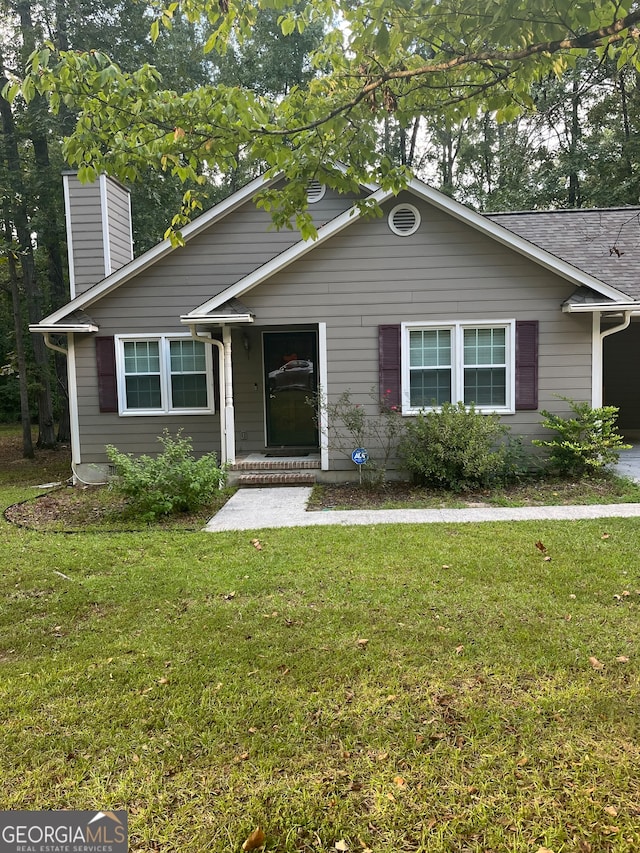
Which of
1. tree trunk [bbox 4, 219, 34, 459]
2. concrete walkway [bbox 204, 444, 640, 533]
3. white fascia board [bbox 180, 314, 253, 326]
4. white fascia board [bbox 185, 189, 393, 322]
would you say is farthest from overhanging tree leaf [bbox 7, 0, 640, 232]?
tree trunk [bbox 4, 219, 34, 459]

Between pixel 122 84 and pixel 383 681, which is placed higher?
pixel 122 84

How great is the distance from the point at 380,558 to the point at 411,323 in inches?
177

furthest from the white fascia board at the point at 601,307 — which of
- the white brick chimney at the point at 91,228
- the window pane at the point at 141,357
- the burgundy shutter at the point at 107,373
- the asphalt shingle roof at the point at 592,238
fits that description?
the white brick chimney at the point at 91,228

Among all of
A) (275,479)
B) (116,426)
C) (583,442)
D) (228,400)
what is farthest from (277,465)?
(583,442)

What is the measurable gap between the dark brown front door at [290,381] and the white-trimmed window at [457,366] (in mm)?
2167

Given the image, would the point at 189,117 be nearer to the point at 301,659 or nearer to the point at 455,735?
the point at 301,659

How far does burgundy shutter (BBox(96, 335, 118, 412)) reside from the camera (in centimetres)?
943

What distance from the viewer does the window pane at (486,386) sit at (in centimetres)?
847

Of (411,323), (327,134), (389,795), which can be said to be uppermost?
(327,134)

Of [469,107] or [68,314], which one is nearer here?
[469,107]

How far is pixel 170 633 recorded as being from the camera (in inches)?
142

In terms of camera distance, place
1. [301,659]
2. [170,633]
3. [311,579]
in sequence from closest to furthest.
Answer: [301,659]
[170,633]
[311,579]

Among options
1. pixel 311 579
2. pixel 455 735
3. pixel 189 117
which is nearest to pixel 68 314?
pixel 189 117

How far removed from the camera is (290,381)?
33.3 feet
